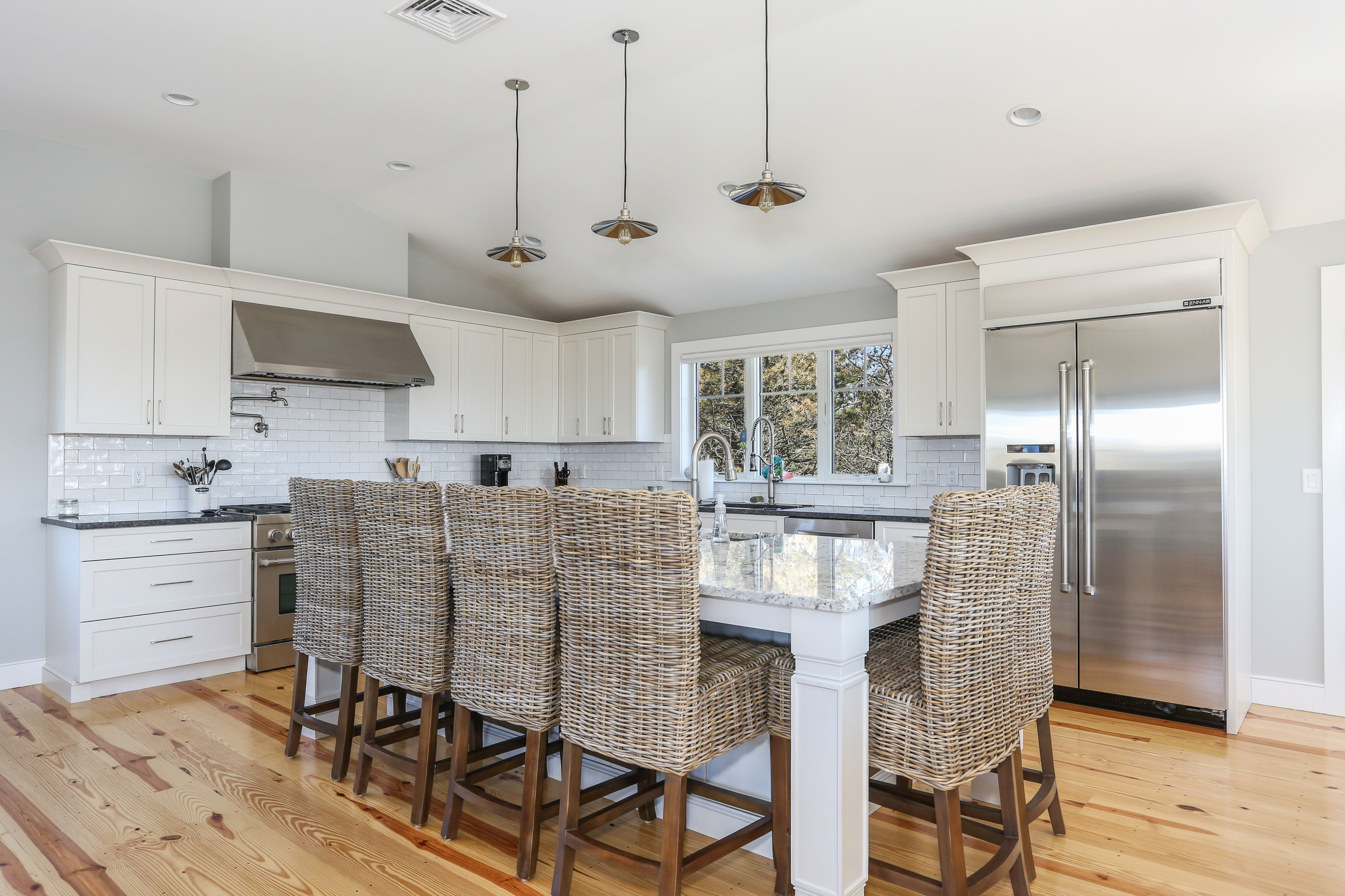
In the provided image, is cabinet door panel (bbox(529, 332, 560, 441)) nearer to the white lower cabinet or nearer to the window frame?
the window frame

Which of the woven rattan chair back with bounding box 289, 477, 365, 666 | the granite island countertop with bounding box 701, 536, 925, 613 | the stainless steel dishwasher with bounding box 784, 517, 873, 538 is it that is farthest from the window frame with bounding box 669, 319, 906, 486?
the woven rattan chair back with bounding box 289, 477, 365, 666

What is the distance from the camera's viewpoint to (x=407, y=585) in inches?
105

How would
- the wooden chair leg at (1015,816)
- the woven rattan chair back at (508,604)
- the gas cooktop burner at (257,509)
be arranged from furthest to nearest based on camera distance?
the gas cooktop burner at (257,509) < the woven rattan chair back at (508,604) < the wooden chair leg at (1015,816)

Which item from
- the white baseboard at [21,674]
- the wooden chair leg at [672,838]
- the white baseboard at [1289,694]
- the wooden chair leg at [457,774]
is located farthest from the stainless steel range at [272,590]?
the white baseboard at [1289,694]

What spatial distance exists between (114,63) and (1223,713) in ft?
18.1

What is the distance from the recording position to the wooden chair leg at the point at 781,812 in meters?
2.17

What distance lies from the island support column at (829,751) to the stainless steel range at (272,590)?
339 cm

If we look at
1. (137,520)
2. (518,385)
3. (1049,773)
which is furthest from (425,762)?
(518,385)

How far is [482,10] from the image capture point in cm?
312

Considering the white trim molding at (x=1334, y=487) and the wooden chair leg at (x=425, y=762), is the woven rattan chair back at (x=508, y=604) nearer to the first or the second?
the wooden chair leg at (x=425, y=762)

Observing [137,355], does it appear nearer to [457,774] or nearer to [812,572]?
[457,774]

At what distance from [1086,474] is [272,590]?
4.20 meters

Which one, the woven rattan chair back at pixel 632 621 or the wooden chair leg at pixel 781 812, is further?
the wooden chair leg at pixel 781 812

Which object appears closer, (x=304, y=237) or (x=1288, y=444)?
(x=1288, y=444)
